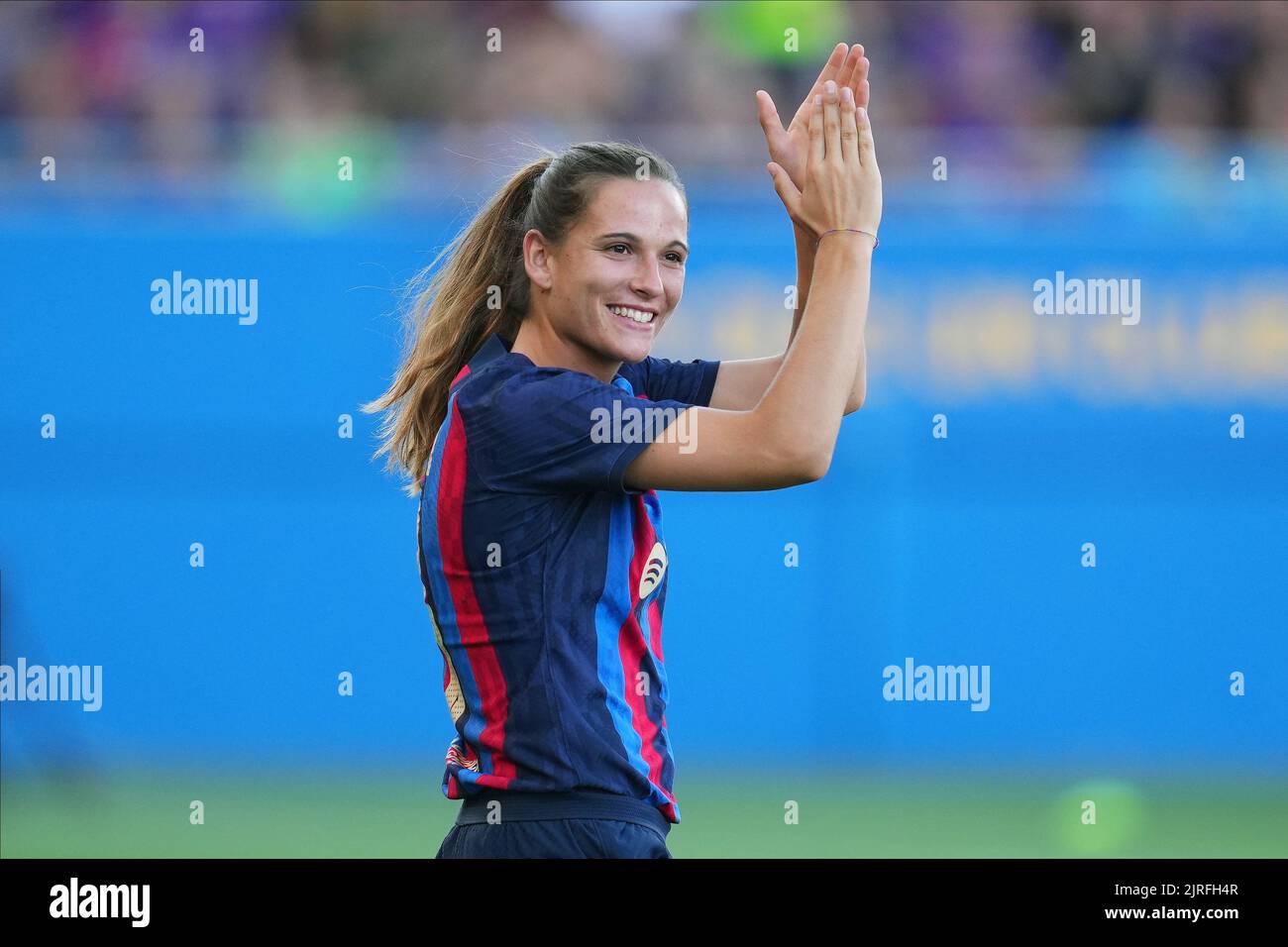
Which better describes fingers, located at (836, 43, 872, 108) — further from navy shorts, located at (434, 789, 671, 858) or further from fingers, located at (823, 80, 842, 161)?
navy shorts, located at (434, 789, 671, 858)

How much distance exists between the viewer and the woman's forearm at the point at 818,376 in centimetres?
250

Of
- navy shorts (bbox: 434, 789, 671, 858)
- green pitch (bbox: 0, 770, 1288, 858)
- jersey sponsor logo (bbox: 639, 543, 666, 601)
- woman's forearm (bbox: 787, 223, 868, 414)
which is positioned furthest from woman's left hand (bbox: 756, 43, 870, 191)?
green pitch (bbox: 0, 770, 1288, 858)

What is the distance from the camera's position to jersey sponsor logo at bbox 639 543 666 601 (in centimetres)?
269

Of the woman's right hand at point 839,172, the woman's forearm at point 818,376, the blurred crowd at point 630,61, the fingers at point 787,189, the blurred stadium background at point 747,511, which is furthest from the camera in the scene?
the blurred crowd at point 630,61

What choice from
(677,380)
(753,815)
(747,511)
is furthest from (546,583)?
(747,511)

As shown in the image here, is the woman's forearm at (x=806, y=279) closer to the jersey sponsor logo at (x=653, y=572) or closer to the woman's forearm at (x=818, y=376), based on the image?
the woman's forearm at (x=818, y=376)

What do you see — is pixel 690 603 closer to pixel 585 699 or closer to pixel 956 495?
pixel 956 495

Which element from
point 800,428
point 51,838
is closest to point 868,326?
point 51,838

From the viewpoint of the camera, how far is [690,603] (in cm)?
581

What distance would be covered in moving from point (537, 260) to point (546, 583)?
579mm

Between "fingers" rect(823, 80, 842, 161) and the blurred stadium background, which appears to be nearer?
"fingers" rect(823, 80, 842, 161)

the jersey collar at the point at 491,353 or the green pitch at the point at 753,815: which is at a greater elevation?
the jersey collar at the point at 491,353

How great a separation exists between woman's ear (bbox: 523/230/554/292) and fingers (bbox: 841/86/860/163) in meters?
0.52

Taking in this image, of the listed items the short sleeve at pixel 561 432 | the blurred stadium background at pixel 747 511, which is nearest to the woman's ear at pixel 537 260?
the short sleeve at pixel 561 432
